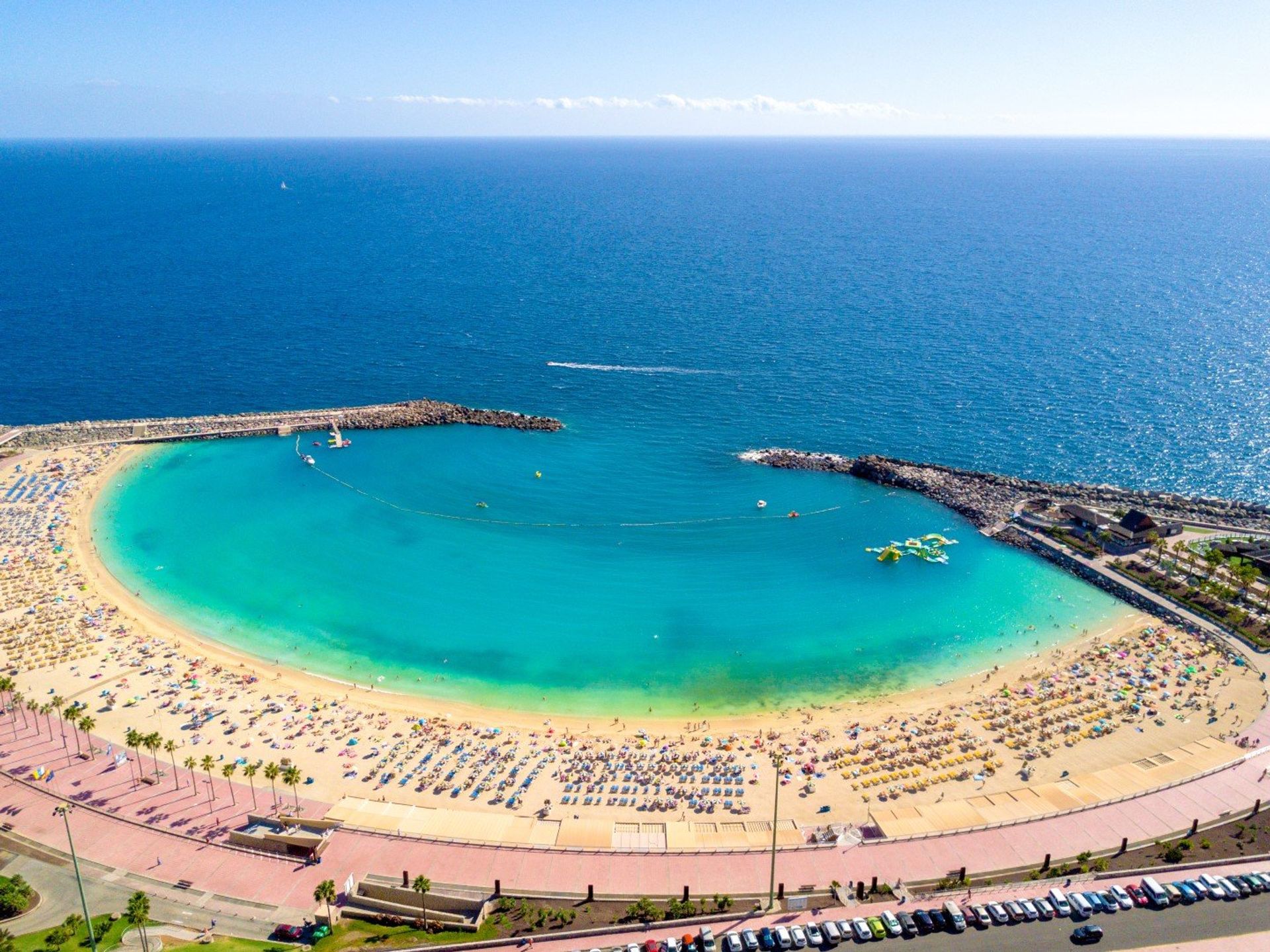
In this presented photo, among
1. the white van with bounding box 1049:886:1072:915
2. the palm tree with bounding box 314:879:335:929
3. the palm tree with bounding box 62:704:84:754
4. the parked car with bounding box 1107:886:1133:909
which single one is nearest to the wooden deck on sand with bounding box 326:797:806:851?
the palm tree with bounding box 314:879:335:929

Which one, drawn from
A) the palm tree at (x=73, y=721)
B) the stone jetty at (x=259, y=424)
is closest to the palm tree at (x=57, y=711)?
the palm tree at (x=73, y=721)

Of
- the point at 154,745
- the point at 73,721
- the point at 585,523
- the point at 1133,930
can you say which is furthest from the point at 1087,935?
the point at 73,721

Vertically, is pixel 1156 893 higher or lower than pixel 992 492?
lower

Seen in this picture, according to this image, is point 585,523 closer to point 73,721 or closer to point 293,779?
point 293,779

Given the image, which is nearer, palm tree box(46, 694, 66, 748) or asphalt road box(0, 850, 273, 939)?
asphalt road box(0, 850, 273, 939)

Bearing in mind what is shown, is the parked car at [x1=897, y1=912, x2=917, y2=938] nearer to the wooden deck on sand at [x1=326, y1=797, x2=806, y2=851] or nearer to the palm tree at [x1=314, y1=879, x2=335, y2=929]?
the wooden deck on sand at [x1=326, y1=797, x2=806, y2=851]

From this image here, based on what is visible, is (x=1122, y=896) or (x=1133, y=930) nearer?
(x=1133, y=930)

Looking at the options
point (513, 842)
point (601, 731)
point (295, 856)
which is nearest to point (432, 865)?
point (513, 842)
